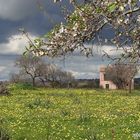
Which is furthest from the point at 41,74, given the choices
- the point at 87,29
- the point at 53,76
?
the point at 87,29

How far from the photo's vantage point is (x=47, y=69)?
406 feet

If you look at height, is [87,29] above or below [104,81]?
below

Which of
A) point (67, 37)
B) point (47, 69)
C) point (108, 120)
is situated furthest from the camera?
point (47, 69)

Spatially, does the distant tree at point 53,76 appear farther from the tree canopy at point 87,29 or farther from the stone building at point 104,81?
the tree canopy at point 87,29

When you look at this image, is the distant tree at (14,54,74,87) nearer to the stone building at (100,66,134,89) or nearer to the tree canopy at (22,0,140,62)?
the stone building at (100,66,134,89)

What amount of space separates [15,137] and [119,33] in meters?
12.1

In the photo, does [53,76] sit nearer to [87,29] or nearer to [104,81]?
[104,81]

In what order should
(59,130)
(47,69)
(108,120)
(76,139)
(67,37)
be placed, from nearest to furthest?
(67,37)
(76,139)
(59,130)
(108,120)
(47,69)

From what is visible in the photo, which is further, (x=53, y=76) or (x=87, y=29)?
(x=53, y=76)

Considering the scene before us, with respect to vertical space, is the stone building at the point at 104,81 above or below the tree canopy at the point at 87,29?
above

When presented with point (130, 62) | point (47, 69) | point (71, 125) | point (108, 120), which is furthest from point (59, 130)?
point (47, 69)

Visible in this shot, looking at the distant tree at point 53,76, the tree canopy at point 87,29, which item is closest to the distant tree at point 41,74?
the distant tree at point 53,76

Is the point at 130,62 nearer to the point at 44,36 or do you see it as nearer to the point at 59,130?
the point at 44,36

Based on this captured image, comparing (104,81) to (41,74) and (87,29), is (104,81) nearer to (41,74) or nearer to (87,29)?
(41,74)
